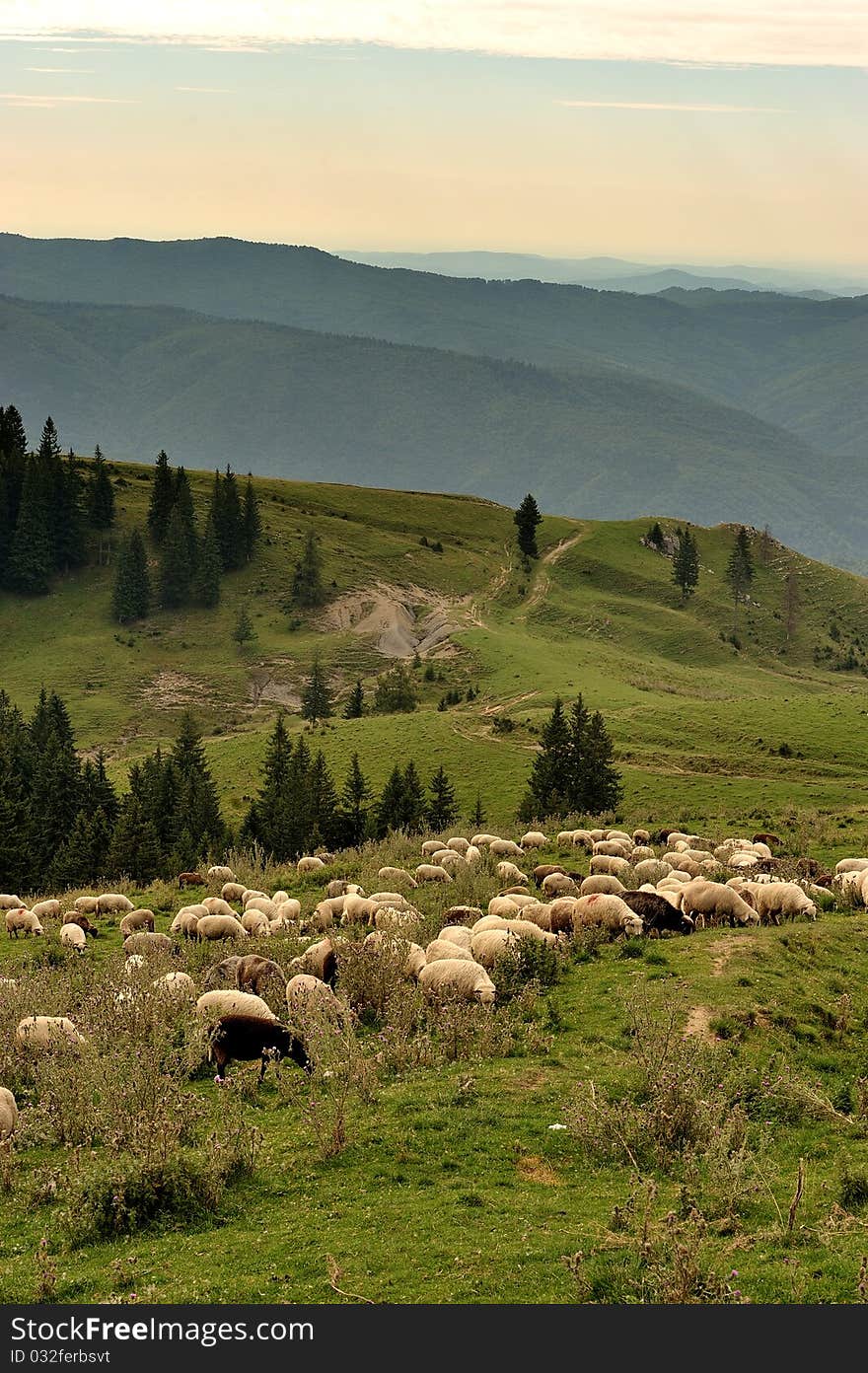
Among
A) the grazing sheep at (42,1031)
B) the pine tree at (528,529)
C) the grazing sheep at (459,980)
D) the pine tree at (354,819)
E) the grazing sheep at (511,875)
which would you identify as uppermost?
the pine tree at (528,529)

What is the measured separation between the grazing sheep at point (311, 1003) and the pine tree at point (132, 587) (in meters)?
95.9

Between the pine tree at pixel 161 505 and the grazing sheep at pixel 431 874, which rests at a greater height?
the pine tree at pixel 161 505

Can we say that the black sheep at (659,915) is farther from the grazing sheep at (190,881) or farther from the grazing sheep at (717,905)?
the grazing sheep at (190,881)

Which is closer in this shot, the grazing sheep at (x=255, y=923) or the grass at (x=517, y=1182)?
the grass at (x=517, y=1182)

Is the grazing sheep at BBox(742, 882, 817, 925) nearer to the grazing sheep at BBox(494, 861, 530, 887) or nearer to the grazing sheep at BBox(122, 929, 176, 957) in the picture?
the grazing sheep at BBox(494, 861, 530, 887)

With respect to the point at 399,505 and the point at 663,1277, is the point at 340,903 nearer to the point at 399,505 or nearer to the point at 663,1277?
the point at 663,1277

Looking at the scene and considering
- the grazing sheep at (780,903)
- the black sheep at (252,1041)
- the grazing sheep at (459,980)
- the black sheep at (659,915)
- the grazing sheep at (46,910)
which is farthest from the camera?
the grazing sheep at (46,910)

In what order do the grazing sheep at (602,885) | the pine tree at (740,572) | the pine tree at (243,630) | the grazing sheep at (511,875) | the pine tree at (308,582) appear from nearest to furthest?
the grazing sheep at (602,885) < the grazing sheep at (511,875) < the pine tree at (243,630) < the pine tree at (308,582) < the pine tree at (740,572)

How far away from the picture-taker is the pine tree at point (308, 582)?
113000 mm

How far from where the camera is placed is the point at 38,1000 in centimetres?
1853

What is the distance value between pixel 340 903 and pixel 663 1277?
16697mm

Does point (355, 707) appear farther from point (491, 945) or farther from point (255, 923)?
point (491, 945)

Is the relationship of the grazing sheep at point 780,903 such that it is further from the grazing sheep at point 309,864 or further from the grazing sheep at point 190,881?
the grazing sheep at point 190,881

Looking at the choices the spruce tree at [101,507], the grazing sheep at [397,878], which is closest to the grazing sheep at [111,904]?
the grazing sheep at [397,878]
